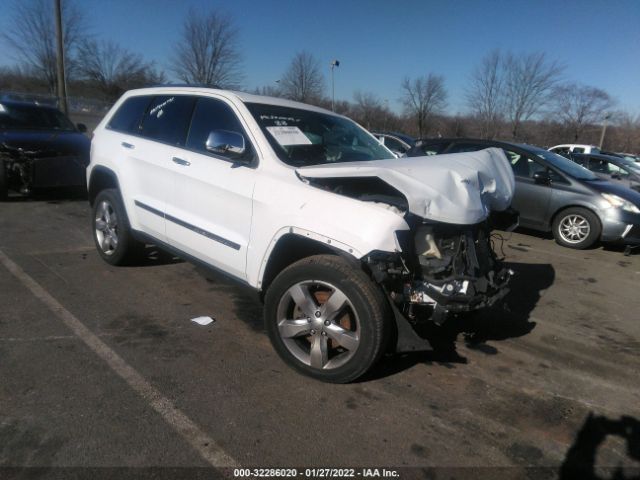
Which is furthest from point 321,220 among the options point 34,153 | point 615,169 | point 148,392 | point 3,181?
point 615,169

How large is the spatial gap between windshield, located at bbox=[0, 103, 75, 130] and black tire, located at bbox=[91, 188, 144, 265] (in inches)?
212

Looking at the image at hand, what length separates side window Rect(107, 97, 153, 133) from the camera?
483cm

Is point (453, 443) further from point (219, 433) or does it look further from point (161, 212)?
point (161, 212)

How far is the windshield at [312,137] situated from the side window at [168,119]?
0.74m

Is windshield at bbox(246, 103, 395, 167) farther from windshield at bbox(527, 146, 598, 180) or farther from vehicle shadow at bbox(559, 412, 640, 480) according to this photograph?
windshield at bbox(527, 146, 598, 180)

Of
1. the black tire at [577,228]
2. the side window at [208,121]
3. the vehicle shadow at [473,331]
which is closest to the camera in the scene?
the vehicle shadow at [473,331]

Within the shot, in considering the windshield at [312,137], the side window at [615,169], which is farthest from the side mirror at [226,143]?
the side window at [615,169]

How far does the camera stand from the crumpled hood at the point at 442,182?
291cm

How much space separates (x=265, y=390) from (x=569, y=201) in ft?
21.8

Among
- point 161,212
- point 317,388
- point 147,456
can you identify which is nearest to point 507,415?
point 317,388

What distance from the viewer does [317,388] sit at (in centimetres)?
310

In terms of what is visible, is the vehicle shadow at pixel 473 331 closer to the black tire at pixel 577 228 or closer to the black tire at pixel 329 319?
the black tire at pixel 329 319

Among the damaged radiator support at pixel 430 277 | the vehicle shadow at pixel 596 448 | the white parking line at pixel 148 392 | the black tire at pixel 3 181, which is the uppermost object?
the damaged radiator support at pixel 430 277

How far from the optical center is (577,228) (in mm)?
7703
